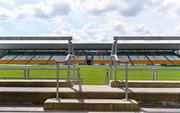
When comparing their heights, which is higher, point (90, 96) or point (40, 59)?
point (40, 59)

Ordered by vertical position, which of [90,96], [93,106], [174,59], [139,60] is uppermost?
[174,59]

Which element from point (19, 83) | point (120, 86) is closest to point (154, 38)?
point (120, 86)

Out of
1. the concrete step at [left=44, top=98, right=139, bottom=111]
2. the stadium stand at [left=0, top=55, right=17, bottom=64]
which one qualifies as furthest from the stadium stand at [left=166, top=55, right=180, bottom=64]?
the concrete step at [left=44, top=98, right=139, bottom=111]

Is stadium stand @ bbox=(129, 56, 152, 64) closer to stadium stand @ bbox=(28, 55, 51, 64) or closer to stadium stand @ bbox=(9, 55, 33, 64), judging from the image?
stadium stand @ bbox=(28, 55, 51, 64)

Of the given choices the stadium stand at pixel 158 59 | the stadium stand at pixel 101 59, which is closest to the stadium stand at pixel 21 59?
the stadium stand at pixel 101 59

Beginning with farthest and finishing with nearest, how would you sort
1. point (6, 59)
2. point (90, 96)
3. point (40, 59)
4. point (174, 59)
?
point (6, 59), point (174, 59), point (40, 59), point (90, 96)

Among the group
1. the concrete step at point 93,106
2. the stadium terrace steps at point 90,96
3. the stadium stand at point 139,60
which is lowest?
the concrete step at point 93,106

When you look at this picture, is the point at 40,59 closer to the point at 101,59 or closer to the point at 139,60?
the point at 101,59

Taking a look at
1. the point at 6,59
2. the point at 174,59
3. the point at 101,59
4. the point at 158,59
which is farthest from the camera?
the point at 6,59

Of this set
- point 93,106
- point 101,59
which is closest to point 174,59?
point 101,59

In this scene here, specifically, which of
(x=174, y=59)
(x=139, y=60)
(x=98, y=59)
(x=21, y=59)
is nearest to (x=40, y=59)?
(x=21, y=59)

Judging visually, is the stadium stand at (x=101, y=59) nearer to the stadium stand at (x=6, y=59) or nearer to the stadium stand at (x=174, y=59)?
the stadium stand at (x=174, y=59)

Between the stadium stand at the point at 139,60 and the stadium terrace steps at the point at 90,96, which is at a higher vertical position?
the stadium stand at the point at 139,60

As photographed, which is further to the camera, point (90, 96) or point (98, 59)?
point (98, 59)
